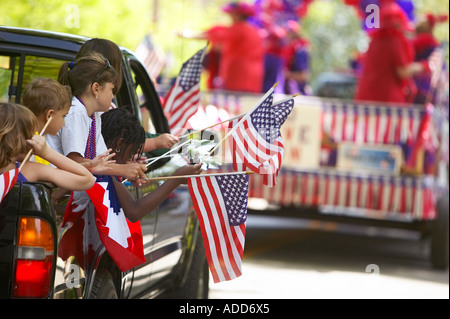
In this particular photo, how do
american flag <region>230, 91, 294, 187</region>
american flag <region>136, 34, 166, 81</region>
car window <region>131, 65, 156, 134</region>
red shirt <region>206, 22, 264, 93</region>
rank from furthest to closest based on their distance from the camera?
1. red shirt <region>206, 22, 264, 93</region>
2. american flag <region>136, 34, 166, 81</region>
3. car window <region>131, 65, 156, 134</region>
4. american flag <region>230, 91, 294, 187</region>

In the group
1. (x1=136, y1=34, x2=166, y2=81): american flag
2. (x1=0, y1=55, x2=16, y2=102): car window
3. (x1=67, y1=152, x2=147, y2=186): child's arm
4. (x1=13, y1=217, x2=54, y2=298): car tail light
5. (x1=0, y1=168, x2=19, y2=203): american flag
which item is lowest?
(x1=13, y1=217, x2=54, y2=298): car tail light

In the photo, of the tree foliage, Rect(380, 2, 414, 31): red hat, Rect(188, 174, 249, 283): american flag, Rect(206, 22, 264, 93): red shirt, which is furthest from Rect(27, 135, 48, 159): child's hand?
Rect(206, 22, 264, 93): red shirt

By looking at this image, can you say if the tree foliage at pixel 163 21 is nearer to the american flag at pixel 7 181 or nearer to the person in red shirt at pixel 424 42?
the american flag at pixel 7 181

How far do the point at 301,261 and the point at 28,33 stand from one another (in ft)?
19.0

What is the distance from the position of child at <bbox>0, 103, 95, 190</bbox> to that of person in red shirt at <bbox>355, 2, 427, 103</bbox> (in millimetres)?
7571

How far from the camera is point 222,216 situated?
453 centimetres

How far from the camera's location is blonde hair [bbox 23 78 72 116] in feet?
13.2

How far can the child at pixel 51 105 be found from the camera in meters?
4.02

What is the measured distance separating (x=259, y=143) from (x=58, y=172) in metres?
1.06

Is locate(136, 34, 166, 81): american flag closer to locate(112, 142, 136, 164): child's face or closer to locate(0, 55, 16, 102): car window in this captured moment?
locate(0, 55, 16, 102): car window

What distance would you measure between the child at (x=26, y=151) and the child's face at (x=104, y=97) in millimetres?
534

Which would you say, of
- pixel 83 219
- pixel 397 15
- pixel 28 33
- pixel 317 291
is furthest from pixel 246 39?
pixel 83 219

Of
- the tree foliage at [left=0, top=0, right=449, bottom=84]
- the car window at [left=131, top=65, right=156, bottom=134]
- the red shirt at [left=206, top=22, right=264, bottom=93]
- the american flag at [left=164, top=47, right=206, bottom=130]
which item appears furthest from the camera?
the red shirt at [left=206, top=22, right=264, bottom=93]
